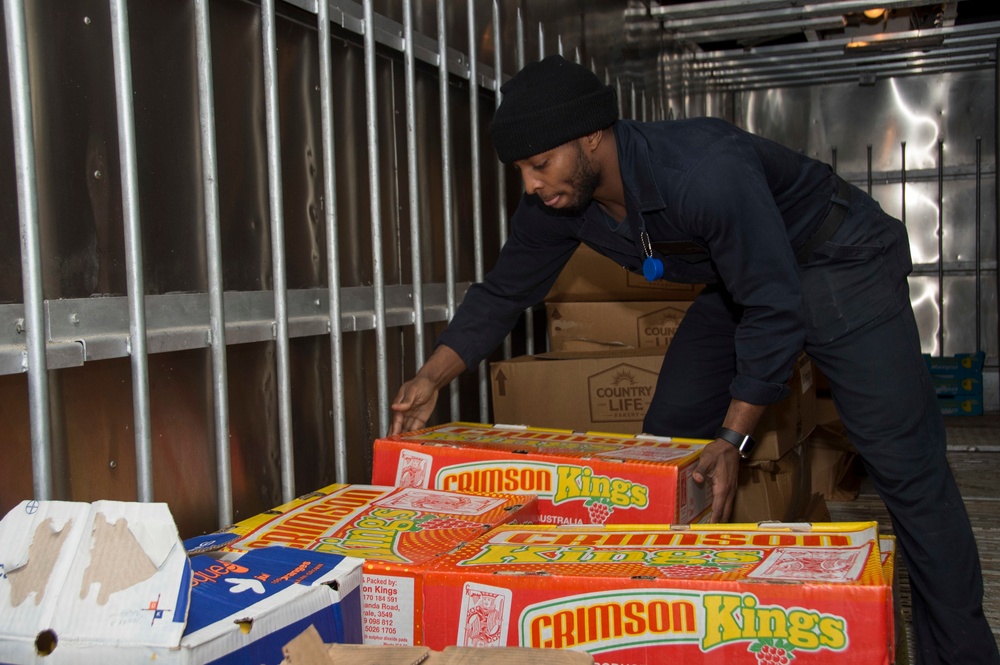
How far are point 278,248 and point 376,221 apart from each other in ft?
1.47

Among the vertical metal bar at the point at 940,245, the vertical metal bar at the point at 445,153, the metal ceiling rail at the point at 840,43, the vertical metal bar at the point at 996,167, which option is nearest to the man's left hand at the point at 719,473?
the vertical metal bar at the point at 445,153

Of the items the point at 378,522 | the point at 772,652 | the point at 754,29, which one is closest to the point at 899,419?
the point at 772,652

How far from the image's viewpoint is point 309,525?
1648 millimetres

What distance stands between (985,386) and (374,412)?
5.49 meters

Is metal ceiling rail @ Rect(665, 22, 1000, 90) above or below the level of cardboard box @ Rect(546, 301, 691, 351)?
above

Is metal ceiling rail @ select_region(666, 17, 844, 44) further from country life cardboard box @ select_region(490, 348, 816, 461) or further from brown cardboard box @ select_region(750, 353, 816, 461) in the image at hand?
country life cardboard box @ select_region(490, 348, 816, 461)

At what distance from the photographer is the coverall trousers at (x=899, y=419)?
2012 mm

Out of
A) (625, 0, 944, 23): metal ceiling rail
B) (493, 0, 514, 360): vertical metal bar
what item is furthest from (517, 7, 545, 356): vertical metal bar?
(625, 0, 944, 23): metal ceiling rail

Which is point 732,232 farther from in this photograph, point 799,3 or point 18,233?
point 799,3

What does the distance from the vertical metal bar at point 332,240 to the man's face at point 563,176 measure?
501 millimetres

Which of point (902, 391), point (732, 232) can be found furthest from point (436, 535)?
point (902, 391)

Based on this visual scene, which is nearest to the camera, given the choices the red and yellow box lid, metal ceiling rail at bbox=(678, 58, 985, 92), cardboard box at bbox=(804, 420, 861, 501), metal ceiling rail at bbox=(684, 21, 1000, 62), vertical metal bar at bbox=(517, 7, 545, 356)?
the red and yellow box lid

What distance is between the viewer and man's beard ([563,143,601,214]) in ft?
6.48

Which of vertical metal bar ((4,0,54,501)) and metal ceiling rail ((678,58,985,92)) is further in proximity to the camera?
metal ceiling rail ((678,58,985,92))
